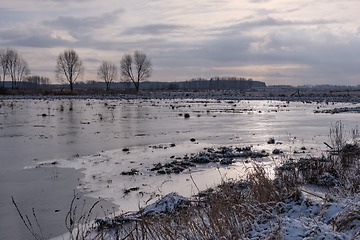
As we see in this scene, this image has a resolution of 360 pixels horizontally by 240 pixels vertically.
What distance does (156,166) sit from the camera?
1017 centimetres

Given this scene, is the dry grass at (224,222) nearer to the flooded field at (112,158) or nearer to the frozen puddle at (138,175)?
the flooded field at (112,158)

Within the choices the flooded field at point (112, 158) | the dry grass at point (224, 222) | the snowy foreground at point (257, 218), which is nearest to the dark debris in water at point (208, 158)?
the flooded field at point (112, 158)

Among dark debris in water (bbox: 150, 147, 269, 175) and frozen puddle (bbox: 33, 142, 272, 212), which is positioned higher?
dark debris in water (bbox: 150, 147, 269, 175)

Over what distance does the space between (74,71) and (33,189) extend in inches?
3242

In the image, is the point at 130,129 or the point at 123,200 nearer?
the point at 123,200

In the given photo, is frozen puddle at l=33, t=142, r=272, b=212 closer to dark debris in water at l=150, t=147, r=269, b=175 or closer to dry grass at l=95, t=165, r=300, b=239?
dark debris in water at l=150, t=147, r=269, b=175

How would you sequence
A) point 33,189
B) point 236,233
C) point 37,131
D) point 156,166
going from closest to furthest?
point 236,233, point 33,189, point 156,166, point 37,131

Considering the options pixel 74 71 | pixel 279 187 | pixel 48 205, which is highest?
pixel 74 71

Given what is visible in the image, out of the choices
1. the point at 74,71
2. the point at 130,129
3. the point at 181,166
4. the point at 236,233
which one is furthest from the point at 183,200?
the point at 74,71

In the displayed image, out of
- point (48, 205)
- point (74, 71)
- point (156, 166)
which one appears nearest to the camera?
point (48, 205)

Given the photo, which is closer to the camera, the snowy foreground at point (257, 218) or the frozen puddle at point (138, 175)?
the snowy foreground at point (257, 218)

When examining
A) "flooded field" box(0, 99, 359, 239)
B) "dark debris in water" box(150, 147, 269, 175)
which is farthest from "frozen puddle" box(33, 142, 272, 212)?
"dark debris in water" box(150, 147, 269, 175)

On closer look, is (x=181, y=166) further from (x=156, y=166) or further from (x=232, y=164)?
(x=232, y=164)

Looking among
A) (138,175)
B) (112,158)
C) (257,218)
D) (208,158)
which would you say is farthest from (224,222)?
(112,158)
